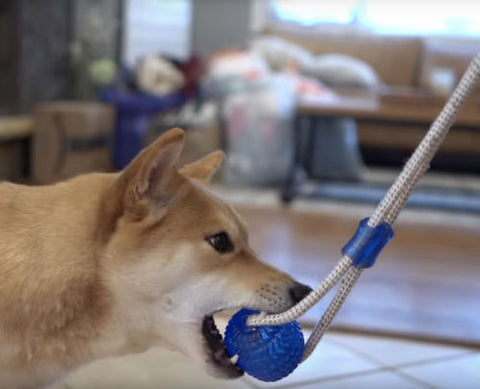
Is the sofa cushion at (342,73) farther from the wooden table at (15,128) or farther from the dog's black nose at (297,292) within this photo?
the dog's black nose at (297,292)

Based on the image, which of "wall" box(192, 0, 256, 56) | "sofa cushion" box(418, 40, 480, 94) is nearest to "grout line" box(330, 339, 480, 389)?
"sofa cushion" box(418, 40, 480, 94)

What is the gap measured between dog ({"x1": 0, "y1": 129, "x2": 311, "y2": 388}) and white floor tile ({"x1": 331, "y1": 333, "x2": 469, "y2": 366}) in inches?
29.1

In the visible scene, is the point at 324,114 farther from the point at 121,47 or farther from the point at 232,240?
the point at 232,240

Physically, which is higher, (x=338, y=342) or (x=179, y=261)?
(x=179, y=261)

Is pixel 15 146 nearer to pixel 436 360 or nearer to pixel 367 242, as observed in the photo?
pixel 436 360

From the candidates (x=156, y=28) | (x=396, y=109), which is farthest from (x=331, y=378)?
(x=156, y=28)

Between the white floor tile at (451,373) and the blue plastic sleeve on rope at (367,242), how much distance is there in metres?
0.74

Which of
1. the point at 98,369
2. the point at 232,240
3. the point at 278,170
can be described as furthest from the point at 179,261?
the point at 278,170

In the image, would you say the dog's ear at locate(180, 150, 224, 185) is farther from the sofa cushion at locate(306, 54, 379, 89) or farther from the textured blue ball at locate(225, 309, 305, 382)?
the sofa cushion at locate(306, 54, 379, 89)

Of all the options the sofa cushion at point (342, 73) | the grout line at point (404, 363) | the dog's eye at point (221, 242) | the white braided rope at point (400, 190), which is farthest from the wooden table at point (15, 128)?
the white braided rope at point (400, 190)

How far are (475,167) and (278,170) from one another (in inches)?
65.6

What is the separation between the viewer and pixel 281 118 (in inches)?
174

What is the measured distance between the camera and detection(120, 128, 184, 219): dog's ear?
43.0 inches

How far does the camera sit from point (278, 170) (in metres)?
4.48
